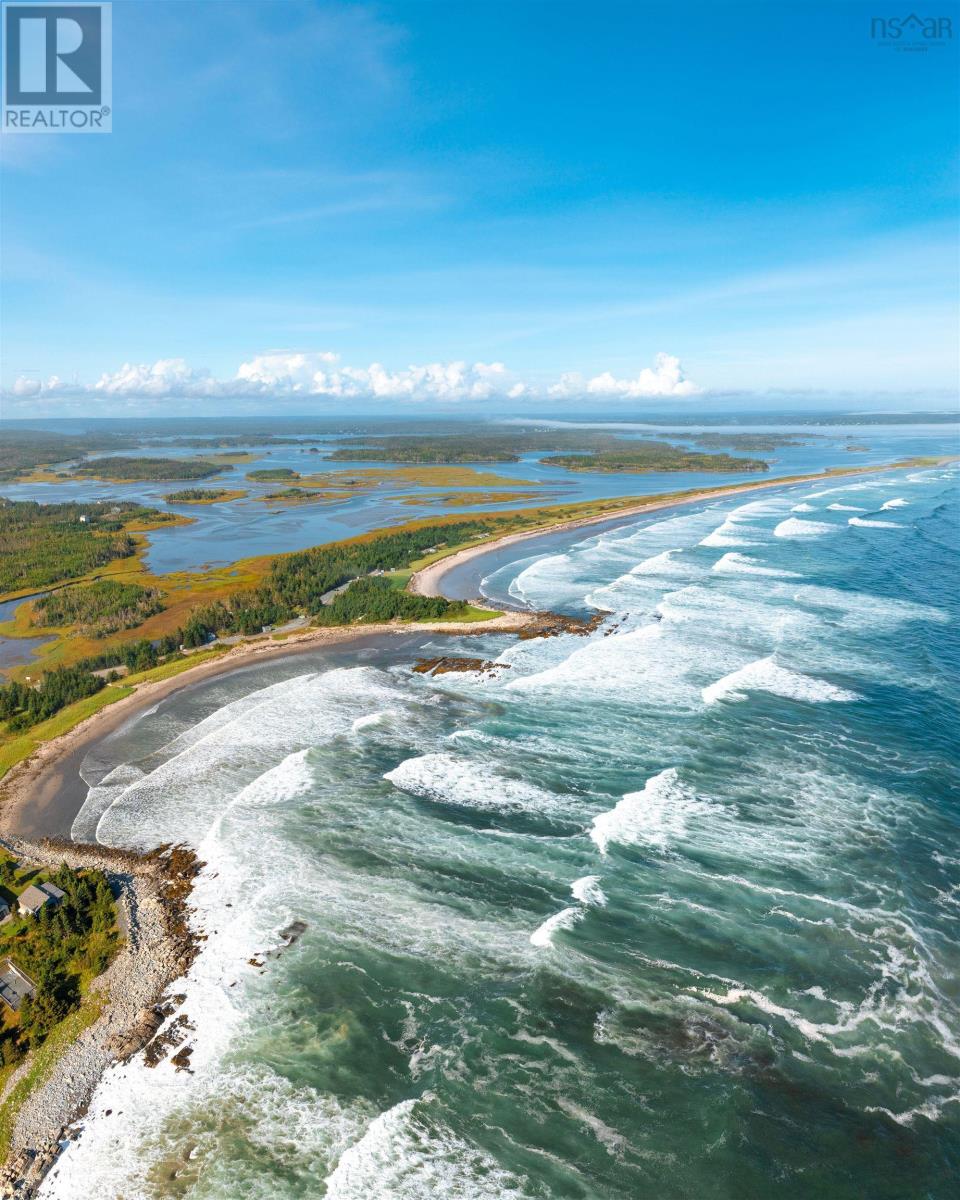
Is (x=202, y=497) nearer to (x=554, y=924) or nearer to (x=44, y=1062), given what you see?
(x=44, y=1062)

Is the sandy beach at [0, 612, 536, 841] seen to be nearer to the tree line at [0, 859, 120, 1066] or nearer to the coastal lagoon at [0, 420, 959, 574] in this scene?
the tree line at [0, 859, 120, 1066]

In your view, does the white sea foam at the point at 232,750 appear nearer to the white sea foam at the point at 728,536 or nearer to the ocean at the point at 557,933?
the ocean at the point at 557,933

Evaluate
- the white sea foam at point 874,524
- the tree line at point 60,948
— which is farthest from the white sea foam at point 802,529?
the tree line at point 60,948

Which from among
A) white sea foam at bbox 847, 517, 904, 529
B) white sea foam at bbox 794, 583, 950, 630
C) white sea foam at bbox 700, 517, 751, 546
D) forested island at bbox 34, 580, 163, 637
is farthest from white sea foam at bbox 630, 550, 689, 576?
forested island at bbox 34, 580, 163, 637

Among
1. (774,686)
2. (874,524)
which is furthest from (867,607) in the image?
(874,524)

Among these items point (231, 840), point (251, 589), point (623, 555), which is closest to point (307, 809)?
point (231, 840)

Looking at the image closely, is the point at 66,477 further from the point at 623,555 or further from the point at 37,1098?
the point at 37,1098
